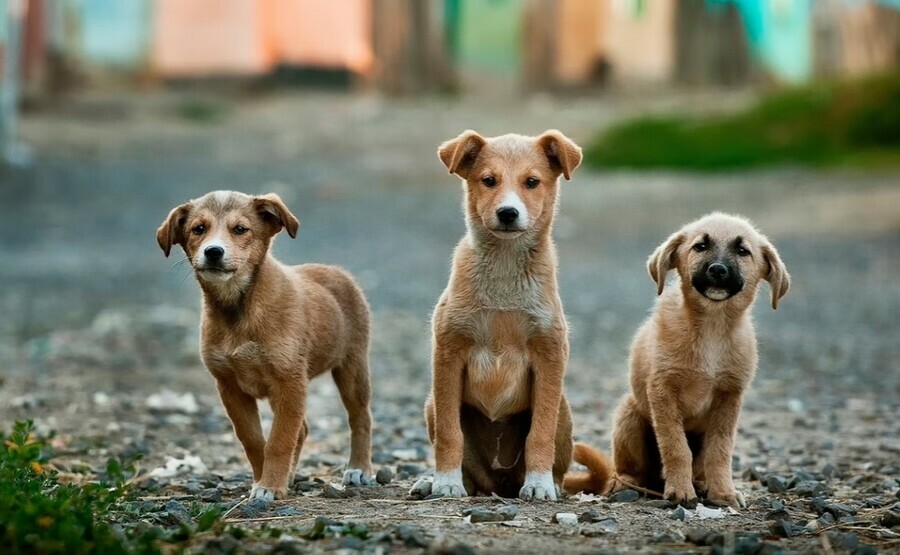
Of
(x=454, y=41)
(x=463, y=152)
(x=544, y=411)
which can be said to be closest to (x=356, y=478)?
(x=544, y=411)

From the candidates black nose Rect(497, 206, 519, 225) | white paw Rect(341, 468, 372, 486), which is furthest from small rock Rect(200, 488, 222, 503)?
black nose Rect(497, 206, 519, 225)

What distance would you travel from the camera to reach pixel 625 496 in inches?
247

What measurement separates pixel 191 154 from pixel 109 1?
5114mm

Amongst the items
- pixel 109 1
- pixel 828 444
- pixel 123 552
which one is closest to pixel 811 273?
pixel 828 444

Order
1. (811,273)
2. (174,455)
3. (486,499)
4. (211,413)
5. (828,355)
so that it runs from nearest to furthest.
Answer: (486,499)
(174,455)
(211,413)
(828,355)
(811,273)

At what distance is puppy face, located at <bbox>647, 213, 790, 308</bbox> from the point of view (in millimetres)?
6025

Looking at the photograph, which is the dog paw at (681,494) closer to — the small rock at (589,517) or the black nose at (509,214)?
the small rock at (589,517)

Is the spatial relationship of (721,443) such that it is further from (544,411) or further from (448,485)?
(448,485)

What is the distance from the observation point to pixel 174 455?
7637 millimetres

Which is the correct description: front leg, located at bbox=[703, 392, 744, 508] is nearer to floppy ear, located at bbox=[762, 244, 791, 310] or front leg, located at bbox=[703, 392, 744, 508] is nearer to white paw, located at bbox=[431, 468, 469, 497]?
floppy ear, located at bbox=[762, 244, 791, 310]

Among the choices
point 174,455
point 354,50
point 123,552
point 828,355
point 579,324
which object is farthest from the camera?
point 354,50

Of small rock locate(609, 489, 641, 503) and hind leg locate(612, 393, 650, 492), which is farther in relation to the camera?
hind leg locate(612, 393, 650, 492)

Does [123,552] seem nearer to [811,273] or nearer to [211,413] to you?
[211,413]

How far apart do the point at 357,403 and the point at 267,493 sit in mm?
938
